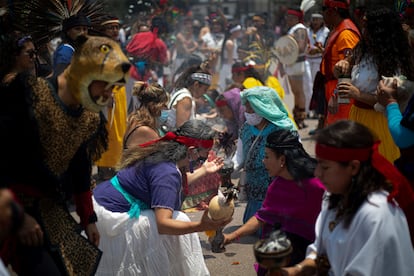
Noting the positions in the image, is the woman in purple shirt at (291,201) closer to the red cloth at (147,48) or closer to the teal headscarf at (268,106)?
the teal headscarf at (268,106)

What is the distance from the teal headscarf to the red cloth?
5.12 m

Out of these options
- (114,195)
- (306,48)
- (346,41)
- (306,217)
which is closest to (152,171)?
(114,195)

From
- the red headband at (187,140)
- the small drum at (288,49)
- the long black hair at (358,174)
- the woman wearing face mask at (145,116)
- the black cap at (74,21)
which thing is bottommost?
the small drum at (288,49)

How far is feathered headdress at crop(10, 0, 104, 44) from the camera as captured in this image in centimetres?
409

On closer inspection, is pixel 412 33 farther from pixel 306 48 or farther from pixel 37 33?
pixel 306 48

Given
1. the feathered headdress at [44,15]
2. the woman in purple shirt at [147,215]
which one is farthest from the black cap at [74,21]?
the woman in purple shirt at [147,215]

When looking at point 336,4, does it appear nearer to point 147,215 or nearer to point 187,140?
point 187,140

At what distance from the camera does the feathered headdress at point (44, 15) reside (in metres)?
4.09

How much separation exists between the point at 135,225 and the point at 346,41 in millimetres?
2876

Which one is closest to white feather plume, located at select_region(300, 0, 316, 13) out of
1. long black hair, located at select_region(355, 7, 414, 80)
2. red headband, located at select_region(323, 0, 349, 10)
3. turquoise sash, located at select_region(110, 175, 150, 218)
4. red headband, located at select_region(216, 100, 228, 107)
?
red headband, located at select_region(216, 100, 228, 107)

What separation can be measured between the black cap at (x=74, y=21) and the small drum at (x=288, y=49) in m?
6.29

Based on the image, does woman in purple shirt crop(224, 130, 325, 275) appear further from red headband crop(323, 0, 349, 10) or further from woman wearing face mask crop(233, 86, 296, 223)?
red headband crop(323, 0, 349, 10)

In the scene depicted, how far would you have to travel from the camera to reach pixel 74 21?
13.9 feet

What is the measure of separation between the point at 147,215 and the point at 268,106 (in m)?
2.05
